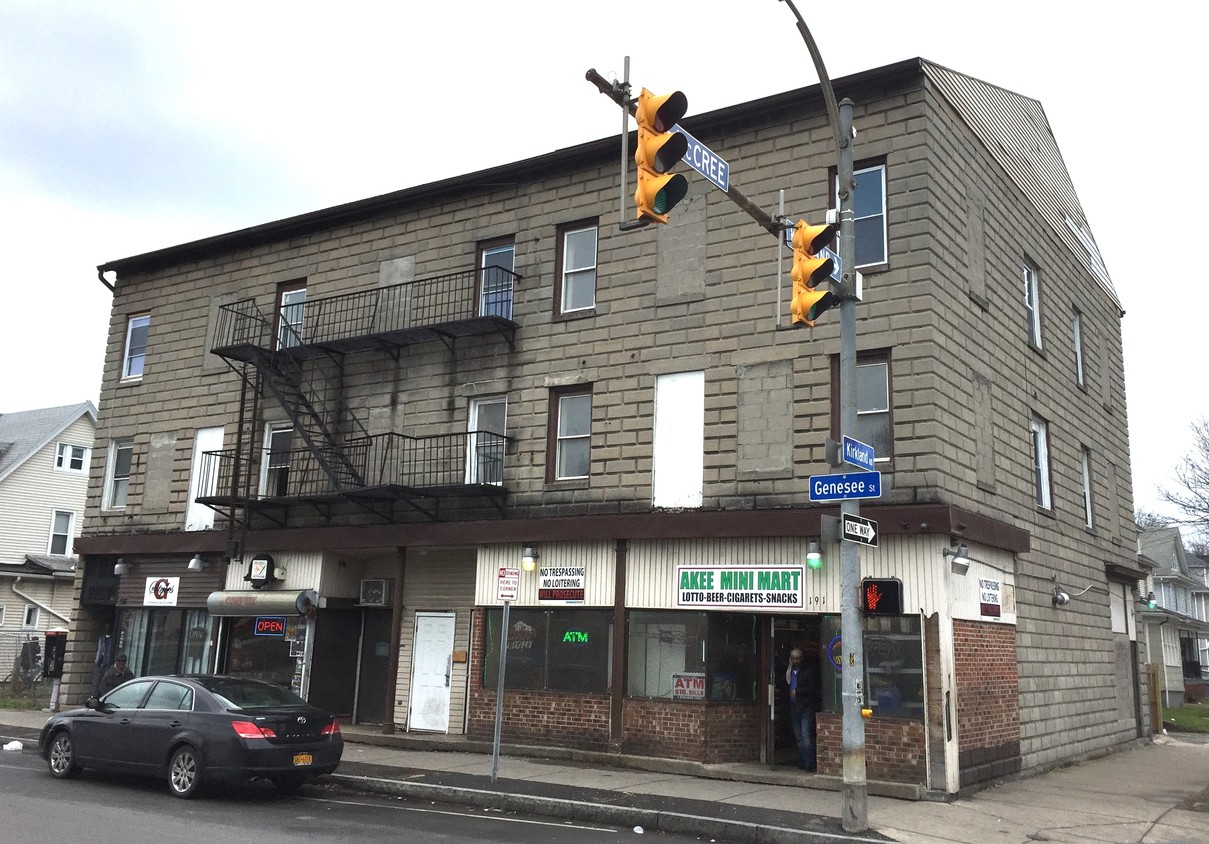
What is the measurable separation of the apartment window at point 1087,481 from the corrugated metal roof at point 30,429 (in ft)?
116

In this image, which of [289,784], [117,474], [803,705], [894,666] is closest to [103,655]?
[117,474]

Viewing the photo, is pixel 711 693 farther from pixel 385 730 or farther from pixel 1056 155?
pixel 1056 155

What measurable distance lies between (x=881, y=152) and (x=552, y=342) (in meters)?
6.40

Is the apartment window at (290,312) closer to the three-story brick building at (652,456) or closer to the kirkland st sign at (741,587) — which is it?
the three-story brick building at (652,456)

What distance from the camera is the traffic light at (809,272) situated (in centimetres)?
1027

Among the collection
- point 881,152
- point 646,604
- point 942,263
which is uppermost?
point 881,152

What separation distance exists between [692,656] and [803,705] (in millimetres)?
1807

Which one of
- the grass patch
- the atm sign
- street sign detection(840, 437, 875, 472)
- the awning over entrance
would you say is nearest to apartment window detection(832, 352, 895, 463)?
street sign detection(840, 437, 875, 472)

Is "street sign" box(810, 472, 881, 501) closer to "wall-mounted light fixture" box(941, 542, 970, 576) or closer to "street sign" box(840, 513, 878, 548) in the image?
"street sign" box(840, 513, 878, 548)

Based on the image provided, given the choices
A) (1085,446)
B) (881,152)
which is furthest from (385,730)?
(1085,446)

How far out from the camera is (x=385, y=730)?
63.2ft

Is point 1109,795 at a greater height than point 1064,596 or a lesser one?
lesser

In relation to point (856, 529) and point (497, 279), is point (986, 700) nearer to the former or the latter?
point (856, 529)

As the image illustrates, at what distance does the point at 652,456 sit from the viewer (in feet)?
56.0
